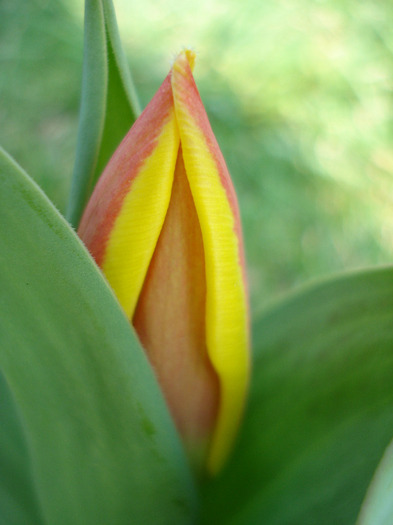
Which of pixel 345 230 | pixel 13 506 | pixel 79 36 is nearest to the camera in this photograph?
pixel 13 506

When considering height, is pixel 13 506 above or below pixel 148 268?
below

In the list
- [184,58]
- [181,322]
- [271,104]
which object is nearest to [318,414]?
[181,322]

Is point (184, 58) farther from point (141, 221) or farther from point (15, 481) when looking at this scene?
point (15, 481)

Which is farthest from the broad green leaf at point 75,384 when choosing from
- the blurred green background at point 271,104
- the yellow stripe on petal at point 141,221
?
the blurred green background at point 271,104

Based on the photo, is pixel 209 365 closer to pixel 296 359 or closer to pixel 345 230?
pixel 296 359

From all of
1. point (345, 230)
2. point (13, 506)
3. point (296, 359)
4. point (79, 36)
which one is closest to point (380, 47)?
point (345, 230)

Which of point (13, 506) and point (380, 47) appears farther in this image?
point (380, 47)

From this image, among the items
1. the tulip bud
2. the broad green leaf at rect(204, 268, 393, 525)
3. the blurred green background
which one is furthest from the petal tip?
the blurred green background

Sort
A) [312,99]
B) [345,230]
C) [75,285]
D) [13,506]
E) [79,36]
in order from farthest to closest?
[79,36]
[312,99]
[345,230]
[13,506]
[75,285]

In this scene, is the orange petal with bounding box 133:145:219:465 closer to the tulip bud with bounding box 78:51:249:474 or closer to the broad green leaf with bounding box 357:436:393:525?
the tulip bud with bounding box 78:51:249:474
